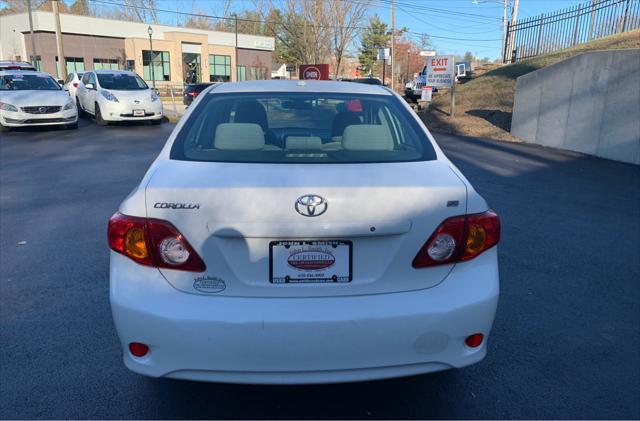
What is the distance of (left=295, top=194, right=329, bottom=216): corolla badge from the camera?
2320 millimetres

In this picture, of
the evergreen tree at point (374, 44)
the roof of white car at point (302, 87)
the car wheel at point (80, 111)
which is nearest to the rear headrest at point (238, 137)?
the roof of white car at point (302, 87)

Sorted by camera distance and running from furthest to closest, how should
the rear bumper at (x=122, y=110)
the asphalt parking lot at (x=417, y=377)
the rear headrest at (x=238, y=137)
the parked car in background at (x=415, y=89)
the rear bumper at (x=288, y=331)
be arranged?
1. the parked car in background at (x=415, y=89)
2. the rear bumper at (x=122, y=110)
3. the rear headrest at (x=238, y=137)
4. the asphalt parking lot at (x=417, y=377)
5. the rear bumper at (x=288, y=331)

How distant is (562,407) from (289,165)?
6.32ft

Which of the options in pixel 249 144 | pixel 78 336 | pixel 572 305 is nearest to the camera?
pixel 249 144

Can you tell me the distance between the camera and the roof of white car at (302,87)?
3.58 m

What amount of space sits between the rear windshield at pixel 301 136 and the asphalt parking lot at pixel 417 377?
128cm

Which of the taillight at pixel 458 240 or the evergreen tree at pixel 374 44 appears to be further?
the evergreen tree at pixel 374 44

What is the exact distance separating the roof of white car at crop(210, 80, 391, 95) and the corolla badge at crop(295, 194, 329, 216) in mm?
1416

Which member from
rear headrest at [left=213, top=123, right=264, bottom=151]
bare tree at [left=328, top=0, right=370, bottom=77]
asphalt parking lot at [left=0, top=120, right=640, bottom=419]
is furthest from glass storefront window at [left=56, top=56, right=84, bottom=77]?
rear headrest at [left=213, top=123, right=264, bottom=151]

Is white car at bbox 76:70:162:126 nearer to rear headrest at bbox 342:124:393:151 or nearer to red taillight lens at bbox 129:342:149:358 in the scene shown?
rear headrest at bbox 342:124:393:151

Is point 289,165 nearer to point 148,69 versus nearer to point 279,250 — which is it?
point 279,250

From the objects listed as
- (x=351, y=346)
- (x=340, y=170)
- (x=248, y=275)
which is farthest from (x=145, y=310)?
(x=340, y=170)

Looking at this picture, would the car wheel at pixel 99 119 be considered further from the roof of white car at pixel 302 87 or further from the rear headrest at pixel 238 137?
the rear headrest at pixel 238 137

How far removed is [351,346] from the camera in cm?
233
